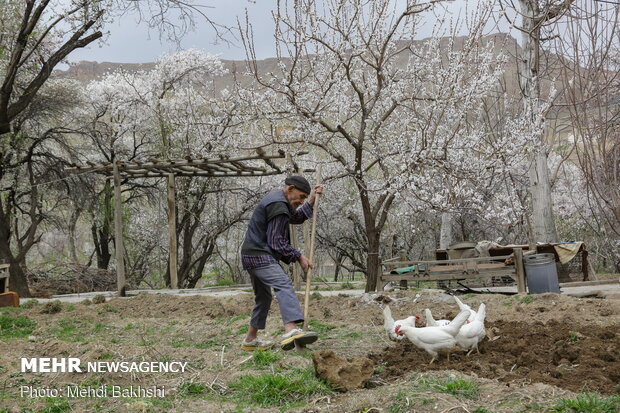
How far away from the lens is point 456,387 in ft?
Answer: 14.5

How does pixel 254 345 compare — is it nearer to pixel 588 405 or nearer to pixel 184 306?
pixel 588 405

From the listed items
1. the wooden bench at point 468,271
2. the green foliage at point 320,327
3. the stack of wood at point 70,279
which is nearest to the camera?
the green foliage at point 320,327

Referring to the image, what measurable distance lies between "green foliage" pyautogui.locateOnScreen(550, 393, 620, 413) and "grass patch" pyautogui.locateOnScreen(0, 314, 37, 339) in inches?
298

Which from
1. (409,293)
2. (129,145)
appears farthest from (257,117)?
(129,145)

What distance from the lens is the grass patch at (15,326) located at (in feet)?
29.5

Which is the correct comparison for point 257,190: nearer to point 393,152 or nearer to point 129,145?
point 129,145

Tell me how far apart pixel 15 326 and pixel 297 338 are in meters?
5.61

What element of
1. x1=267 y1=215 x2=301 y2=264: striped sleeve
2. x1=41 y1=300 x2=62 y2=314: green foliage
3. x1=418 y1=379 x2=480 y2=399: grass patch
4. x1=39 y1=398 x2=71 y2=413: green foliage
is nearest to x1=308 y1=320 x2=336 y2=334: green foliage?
x1=267 y1=215 x2=301 y2=264: striped sleeve

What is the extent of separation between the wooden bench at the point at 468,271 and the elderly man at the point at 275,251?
6.23 metres

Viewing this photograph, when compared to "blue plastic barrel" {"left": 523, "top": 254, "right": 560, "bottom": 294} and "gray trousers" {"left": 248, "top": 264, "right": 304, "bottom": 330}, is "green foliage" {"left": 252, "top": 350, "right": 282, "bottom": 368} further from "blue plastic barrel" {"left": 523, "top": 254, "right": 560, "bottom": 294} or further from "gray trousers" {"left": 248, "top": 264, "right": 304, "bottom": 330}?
"blue plastic barrel" {"left": 523, "top": 254, "right": 560, "bottom": 294}

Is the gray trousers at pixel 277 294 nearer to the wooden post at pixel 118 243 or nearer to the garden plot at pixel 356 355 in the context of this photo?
the garden plot at pixel 356 355

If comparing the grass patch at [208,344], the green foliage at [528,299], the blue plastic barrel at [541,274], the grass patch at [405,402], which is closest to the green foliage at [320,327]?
the grass patch at [208,344]

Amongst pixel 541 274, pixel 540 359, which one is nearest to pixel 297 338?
pixel 540 359

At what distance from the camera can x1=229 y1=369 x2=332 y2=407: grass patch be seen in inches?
184
